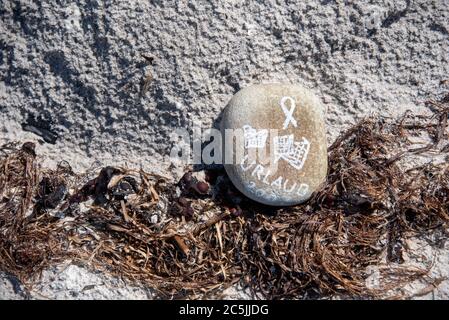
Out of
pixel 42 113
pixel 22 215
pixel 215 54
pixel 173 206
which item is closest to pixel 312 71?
pixel 215 54

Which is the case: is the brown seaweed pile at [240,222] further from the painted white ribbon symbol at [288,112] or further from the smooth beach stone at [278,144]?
the painted white ribbon symbol at [288,112]

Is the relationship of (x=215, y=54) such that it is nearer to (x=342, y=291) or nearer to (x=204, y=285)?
(x=204, y=285)

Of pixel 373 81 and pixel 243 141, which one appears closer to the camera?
pixel 243 141

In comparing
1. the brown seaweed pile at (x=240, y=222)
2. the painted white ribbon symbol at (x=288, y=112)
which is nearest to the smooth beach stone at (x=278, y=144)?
the painted white ribbon symbol at (x=288, y=112)

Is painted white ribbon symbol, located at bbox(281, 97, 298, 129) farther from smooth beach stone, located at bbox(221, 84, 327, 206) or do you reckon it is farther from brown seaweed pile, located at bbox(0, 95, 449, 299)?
brown seaweed pile, located at bbox(0, 95, 449, 299)

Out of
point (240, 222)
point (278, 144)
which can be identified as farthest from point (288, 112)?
point (240, 222)

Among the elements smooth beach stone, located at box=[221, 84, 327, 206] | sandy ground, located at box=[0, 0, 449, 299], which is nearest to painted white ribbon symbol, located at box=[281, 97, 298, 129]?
smooth beach stone, located at box=[221, 84, 327, 206]
